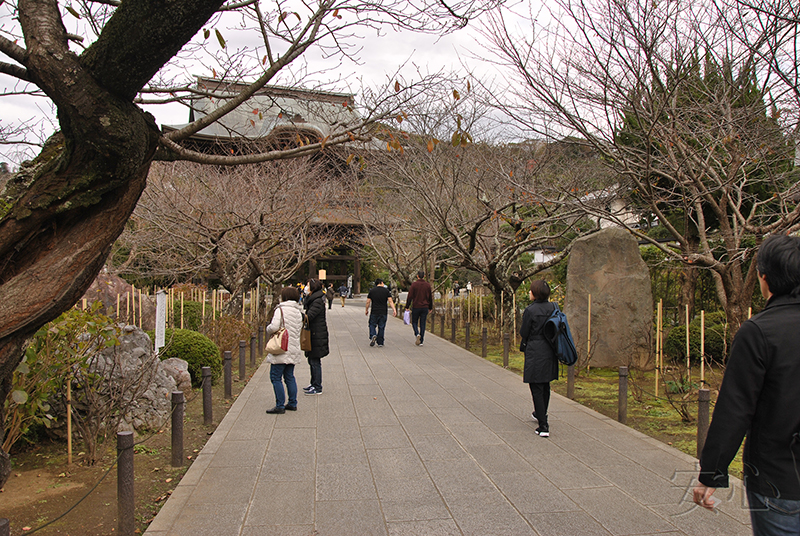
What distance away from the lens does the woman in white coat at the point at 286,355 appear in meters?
6.88

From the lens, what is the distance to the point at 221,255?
46.5 feet

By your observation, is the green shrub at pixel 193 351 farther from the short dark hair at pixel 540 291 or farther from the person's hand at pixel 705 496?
the person's hand at pixel 705 496

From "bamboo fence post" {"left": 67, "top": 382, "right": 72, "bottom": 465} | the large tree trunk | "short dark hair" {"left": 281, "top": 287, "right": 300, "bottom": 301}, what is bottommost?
"bamboo fence post" {"left": 67, "top": 382, "right": 72, "bottom": 465}

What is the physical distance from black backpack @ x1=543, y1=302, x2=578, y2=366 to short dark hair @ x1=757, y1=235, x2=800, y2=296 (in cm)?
369

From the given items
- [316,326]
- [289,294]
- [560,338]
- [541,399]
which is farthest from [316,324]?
[560,338]

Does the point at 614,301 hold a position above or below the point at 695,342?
above

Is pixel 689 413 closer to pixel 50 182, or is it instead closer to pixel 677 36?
pixel 677 36

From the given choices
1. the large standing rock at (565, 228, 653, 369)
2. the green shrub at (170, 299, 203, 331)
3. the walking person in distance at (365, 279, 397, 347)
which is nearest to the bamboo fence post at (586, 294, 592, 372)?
the large standing rock at (565, 228, 653, 369)

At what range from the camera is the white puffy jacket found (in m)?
6.86

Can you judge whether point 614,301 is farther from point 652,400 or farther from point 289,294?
point 289,294

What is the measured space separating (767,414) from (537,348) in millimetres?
3865

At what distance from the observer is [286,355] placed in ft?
22.5

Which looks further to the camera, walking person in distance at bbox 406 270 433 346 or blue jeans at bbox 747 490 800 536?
walking person in distance at bbox 406 270 433 346

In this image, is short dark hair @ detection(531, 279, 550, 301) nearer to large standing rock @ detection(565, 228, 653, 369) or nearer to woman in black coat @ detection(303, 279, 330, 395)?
woman in black coat @ detection(303, 279, 330, 395)
